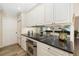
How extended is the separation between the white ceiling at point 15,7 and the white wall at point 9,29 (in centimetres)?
9

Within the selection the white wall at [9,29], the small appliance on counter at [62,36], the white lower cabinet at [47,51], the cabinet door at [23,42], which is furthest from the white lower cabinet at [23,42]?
the small appliance on counter at [62,36]

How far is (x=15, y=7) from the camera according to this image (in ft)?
5.57

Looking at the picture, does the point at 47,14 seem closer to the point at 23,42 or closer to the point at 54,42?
the point at 54,42

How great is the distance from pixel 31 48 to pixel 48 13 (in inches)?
25.0

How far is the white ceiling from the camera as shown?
169 cm

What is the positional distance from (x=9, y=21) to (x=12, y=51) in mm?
469

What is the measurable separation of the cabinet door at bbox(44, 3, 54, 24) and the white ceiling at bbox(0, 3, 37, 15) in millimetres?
208

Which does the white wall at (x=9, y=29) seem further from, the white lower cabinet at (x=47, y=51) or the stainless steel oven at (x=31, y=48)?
the white lower cabinet at (x=47, y=51)

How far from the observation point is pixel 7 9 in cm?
170

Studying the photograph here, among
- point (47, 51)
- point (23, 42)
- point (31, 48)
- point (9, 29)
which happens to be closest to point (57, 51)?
point (47, 51)

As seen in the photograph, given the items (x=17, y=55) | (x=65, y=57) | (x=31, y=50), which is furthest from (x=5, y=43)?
(x=65, y=57)

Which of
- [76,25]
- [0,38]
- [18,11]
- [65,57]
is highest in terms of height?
[18,11]

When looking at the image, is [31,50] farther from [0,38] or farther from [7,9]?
[7,9]

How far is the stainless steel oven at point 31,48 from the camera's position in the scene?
69.5 inches
